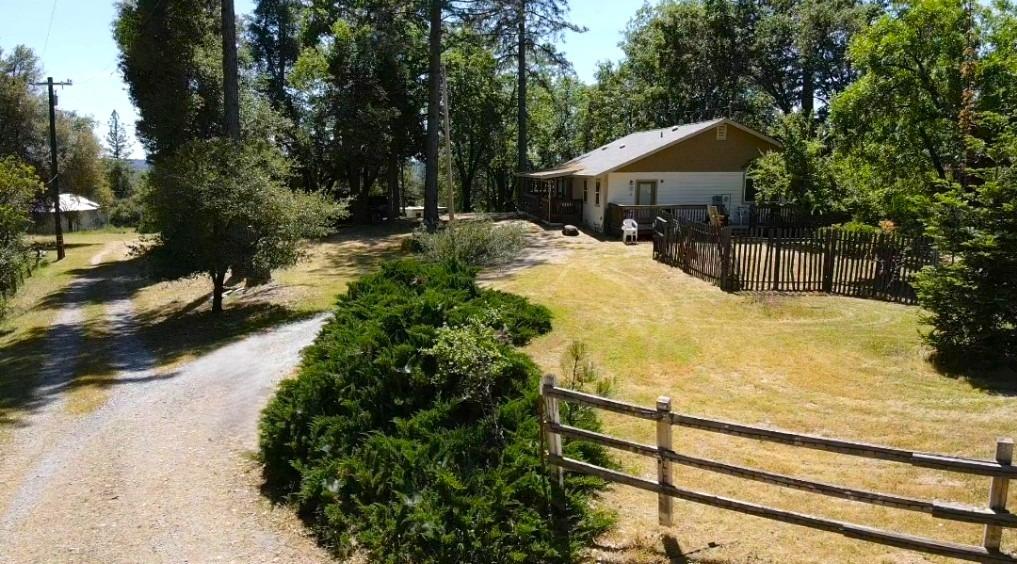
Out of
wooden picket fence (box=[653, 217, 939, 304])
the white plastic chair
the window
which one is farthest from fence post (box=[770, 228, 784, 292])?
the window

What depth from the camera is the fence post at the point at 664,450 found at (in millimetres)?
5547

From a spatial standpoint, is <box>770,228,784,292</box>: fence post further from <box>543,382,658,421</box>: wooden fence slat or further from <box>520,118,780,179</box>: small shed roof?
<box>520,118,780,179</box>: small shed roof

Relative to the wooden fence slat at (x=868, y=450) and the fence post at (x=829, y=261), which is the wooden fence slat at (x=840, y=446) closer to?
the wooden fence slat at (x=868, y=450)

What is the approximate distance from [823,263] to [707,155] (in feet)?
45.8

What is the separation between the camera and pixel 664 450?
5656 mm

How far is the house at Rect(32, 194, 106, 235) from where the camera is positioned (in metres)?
44.2

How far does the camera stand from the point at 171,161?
1769 cm

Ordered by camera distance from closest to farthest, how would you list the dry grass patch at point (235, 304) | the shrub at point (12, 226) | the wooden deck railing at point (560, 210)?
the shrub at point (12, 226) < the dry grass patch at point (235, 304) < the wooden deck railing at point (560, 210)

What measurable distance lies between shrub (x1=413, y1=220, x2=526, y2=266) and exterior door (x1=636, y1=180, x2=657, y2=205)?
9.50 m

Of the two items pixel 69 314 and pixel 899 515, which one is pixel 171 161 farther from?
pixel 899 515

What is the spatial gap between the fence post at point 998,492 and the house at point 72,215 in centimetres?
4989

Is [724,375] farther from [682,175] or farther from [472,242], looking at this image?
[682,175]

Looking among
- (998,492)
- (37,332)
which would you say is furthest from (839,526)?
(37,332)

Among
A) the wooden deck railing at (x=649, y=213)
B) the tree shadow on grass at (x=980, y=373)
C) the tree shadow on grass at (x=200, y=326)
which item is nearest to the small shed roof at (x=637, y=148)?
the wooden deck railing at (x=649, y=213)
